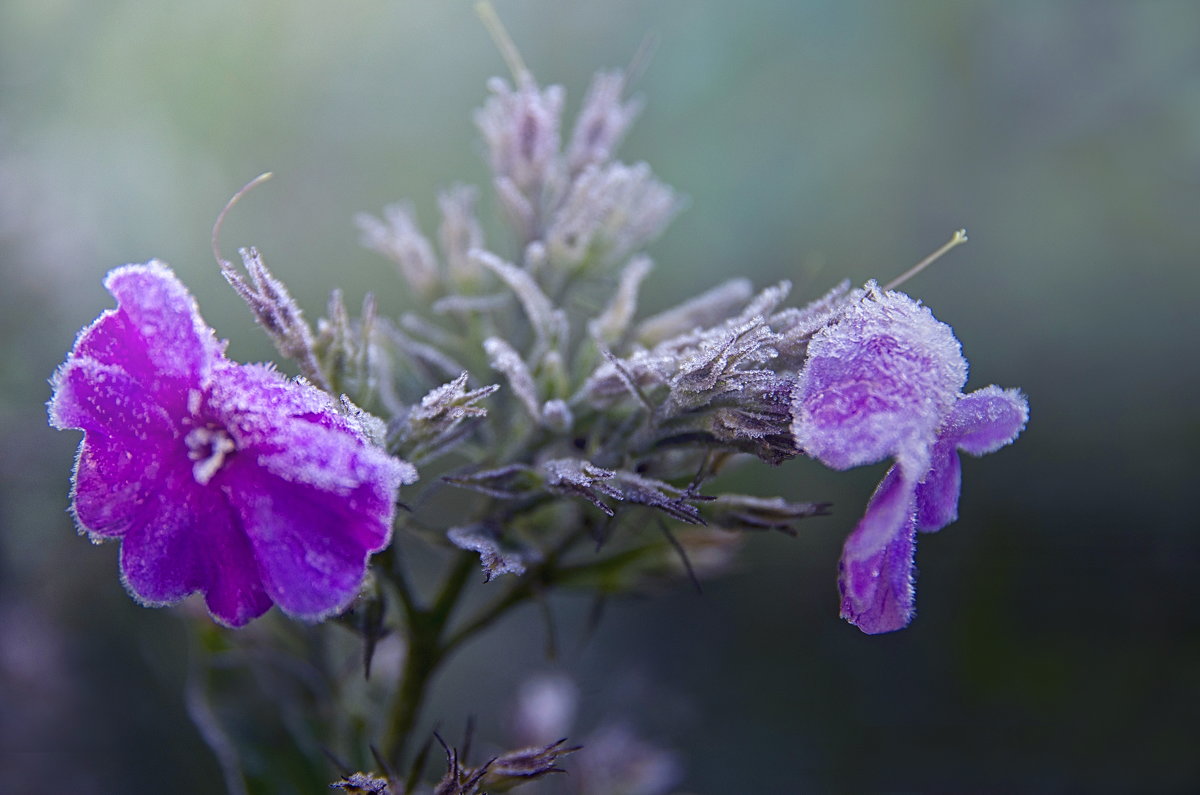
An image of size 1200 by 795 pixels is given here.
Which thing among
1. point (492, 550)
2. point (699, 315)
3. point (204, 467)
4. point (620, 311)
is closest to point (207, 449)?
point (204, 467)

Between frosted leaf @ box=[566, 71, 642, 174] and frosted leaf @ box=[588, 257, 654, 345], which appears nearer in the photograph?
frosted leaf @ box=[588, 257, 654, 345]

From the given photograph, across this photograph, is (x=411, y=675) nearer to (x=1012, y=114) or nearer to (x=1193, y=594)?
(x=1193, y=594)

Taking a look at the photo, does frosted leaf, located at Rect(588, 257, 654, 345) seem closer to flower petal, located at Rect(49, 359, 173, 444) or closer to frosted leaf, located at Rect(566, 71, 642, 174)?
frosted leaf, located at Rect(566, 71, 642, 174)

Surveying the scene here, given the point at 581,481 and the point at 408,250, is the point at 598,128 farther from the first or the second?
the point at 581,481

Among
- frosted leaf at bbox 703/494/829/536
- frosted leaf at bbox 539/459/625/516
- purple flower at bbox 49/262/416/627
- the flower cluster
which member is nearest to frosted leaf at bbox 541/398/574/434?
the flower cluster

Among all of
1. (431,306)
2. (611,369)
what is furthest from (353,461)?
(431,306)
